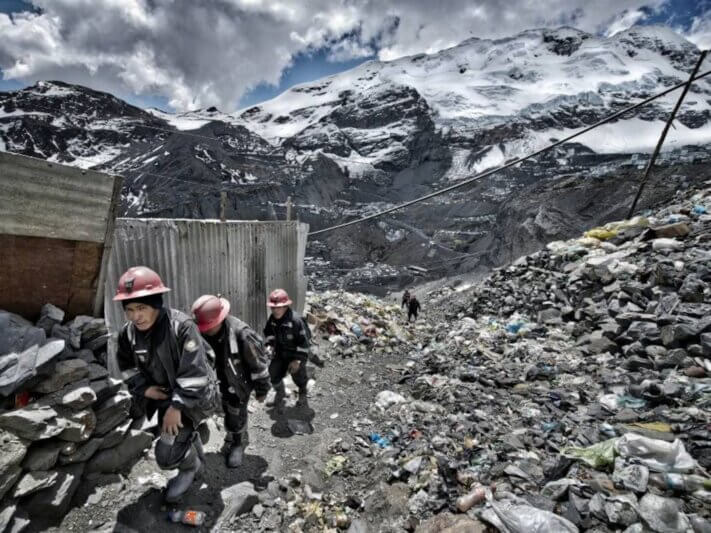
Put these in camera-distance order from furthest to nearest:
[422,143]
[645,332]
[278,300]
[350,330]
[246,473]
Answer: [422,143] < [350,330] < [645,332] < [278,300] < [246,473]

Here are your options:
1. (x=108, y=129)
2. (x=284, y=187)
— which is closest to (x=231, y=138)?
(x=108, y=129)

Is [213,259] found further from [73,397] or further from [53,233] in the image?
[73,397]

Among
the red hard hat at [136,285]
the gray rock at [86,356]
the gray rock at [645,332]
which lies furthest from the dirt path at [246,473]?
the gray rock at [645,332]

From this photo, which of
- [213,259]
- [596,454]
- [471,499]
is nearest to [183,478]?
[471,499]

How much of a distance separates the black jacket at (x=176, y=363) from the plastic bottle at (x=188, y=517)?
635mm

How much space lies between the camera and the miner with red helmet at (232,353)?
2.38 metres

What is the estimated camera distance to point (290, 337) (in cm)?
371

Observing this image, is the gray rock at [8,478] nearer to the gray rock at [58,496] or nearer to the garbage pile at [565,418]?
the gray rock at [58,496]

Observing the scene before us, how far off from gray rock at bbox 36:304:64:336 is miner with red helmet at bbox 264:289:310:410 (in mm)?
1774

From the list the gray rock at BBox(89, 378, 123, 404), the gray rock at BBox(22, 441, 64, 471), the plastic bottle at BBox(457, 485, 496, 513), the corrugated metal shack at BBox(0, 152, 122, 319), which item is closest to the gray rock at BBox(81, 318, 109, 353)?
the corrugated metal shack at BBox(0, 152, 122, 319)

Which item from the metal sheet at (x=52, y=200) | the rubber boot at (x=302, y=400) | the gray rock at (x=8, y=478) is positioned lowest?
the rubber boot at (x=302, y=400)

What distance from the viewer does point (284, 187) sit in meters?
45.6

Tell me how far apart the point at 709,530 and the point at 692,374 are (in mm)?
1988

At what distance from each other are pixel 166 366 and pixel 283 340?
5.89 ft
